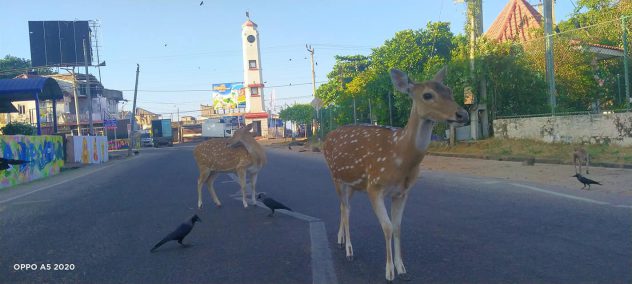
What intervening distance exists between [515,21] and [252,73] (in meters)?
46.3

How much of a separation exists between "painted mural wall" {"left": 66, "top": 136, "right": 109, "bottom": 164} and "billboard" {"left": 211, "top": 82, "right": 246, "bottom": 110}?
173ft

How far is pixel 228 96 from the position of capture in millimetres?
93438

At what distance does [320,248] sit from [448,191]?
19.2 ft

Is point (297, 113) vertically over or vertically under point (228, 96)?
under

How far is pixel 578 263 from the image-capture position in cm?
514

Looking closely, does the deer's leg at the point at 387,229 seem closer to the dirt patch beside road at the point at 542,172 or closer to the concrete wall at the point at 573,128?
the dirt patch beside road at the point at 542,172

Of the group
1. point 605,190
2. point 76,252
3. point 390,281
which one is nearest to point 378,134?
point 390,281

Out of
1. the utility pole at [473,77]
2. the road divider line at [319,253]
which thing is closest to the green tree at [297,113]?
the utility pole at [473,77]

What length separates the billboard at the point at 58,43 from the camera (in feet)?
192

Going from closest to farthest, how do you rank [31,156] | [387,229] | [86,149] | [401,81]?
1. [387,229]
2. [401,81]
3. [31,156]
4. [86,149]

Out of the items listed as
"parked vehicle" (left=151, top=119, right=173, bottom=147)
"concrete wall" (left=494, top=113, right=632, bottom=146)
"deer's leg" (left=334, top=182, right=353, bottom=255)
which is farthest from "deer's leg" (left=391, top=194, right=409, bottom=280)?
"parked vehicle" (left=151, top=119, right=173, bottom=147)

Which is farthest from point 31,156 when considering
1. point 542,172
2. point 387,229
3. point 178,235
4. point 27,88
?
point 387,229

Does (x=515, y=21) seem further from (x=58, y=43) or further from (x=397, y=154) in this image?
(x=58, y=43)

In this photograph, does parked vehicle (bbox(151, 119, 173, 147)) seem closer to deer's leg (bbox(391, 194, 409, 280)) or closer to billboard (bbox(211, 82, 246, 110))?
billboard (bbox(211, 82, 246, 110))
